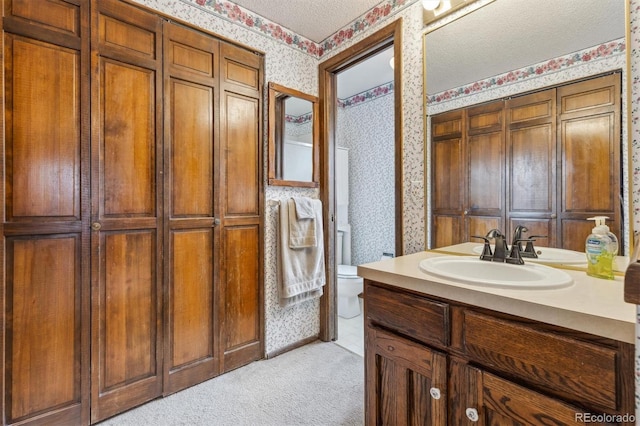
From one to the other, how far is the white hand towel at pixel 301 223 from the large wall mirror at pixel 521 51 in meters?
0.85

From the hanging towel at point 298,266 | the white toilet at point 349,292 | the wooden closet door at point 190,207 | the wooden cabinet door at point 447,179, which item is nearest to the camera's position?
the wooden cabinet door at point 447,179

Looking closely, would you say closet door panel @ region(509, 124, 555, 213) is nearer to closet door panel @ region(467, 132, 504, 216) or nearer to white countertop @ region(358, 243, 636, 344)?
closet door panel @ region(467, 132, 504, 216)

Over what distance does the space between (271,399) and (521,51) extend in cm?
221

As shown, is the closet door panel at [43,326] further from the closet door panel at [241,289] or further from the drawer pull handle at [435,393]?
the drawer pull handle at [435,393]

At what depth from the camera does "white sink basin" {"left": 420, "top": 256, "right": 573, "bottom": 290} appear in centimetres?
92

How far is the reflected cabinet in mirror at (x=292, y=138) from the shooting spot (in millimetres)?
2107

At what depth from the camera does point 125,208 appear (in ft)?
5.12

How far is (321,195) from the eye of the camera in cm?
239

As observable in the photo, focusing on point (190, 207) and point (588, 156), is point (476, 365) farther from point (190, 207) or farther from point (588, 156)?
point (190, 207)

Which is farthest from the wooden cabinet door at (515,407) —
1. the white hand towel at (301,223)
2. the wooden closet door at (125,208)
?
the wooden closet door at (125,208)

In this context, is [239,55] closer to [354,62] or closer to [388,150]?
Result: [354,62]

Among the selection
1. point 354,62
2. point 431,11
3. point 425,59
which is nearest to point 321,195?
point 354,62

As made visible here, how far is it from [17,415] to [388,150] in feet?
10.9

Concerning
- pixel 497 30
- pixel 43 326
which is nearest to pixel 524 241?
pixel 497 30
